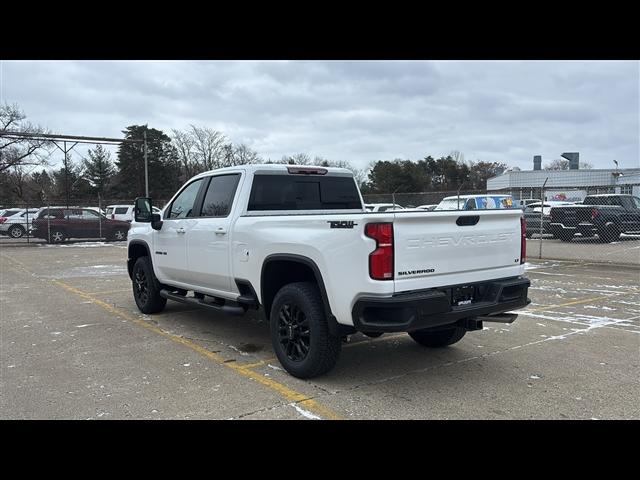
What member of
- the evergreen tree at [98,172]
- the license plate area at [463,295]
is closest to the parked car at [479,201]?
the license plate area at [463,295]

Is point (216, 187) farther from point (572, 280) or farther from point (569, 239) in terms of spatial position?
point (569, 239)

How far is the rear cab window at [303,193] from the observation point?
5.76 m

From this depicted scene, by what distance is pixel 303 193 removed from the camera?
609cm

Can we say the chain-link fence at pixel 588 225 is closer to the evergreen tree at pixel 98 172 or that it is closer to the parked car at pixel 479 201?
the parked car at pixel 479 201

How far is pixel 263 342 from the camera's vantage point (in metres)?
6.00

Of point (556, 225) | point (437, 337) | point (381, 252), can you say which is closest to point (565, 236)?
point (556, 225)

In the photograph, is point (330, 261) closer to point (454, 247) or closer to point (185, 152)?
point (454, 247)

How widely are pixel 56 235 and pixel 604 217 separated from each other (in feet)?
78.5

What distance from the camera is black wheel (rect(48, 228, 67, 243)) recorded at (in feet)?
80.8

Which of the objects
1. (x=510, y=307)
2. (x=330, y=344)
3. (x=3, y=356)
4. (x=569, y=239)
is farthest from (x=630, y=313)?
(x=569, y=239)

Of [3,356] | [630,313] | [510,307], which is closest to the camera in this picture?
[510,307]

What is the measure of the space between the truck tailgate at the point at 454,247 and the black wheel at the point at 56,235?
24607 millimetres

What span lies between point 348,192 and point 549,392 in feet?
10.9
